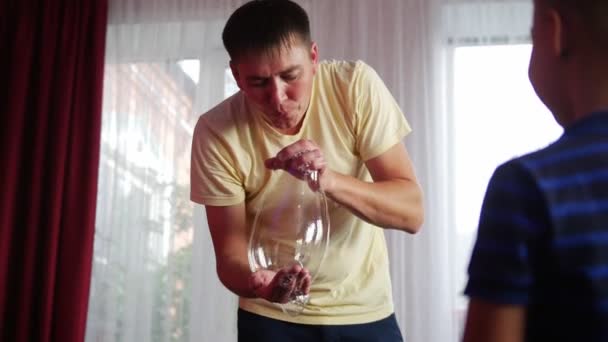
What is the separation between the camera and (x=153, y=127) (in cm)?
268

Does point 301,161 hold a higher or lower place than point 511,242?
higher

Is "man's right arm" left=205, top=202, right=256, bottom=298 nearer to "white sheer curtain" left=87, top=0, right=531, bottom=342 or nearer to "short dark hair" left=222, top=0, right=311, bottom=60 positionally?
"short dark hair" left=222, top=0, right=311, bottom=60

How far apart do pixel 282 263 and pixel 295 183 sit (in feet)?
0.46

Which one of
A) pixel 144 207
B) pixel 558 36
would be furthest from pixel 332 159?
pixel 144 207

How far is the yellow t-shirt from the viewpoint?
48.2 inches

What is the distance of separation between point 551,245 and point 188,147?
222 centimetres

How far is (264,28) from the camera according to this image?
118 cm

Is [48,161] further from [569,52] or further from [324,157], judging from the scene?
[569,52]

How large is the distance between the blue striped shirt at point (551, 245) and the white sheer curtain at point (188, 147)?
1.85m

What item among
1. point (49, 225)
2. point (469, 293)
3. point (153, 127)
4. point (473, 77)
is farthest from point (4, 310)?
point (469, 293)

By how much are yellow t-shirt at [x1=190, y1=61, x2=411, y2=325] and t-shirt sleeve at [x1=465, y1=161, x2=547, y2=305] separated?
0.66m

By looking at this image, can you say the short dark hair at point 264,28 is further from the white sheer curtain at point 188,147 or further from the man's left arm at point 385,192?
the white sheer curtain at point 188,147

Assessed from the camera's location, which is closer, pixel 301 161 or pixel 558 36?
pixel 558 36

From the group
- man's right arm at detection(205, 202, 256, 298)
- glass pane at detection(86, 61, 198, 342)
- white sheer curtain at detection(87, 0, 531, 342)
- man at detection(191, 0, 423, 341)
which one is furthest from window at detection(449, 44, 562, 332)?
man's right arm at detection(205, 202, 256, 298)
